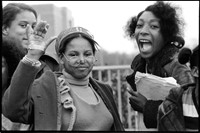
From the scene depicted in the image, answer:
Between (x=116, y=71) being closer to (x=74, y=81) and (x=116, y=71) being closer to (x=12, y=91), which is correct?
(x=74, y=81)

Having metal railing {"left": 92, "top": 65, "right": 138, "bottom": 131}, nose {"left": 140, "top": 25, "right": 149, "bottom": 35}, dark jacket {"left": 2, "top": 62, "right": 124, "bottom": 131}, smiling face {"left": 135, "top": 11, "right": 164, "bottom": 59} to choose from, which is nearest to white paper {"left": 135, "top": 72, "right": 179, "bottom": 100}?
smiling face {"left": 135, "top": 11, "right": 164, "bottom": 59}

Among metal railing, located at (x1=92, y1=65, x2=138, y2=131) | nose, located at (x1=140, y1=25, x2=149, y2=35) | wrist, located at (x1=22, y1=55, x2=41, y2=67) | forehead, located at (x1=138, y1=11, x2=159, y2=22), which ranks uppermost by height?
forehead, located at (x1=138, y1=11, x2=159, y2=22)

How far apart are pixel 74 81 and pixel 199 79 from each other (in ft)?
2.75

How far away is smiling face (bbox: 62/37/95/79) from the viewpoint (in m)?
2.82

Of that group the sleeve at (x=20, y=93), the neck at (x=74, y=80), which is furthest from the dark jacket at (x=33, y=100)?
the neck at (x=74, y=80)

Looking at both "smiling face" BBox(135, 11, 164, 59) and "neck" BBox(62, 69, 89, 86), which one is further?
"smiling face" BBox(135, 11, 164, 59)

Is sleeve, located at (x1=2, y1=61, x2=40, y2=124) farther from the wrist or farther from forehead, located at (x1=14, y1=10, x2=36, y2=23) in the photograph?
forehead, located at (x1=14, y1=10, x2=36, y2=23)

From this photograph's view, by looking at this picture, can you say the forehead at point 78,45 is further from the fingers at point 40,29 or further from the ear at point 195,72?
the ear at point 195,72

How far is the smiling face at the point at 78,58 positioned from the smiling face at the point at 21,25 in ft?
3.12

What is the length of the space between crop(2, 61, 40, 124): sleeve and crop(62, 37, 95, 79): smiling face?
31cm

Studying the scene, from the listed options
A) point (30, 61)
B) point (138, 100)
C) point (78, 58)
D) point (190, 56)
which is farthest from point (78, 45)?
point (190, 56)

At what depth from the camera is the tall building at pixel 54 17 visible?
17.2 feet

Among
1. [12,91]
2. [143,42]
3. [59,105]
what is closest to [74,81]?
[59,105]

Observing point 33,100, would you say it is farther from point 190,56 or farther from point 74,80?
point 190,56
